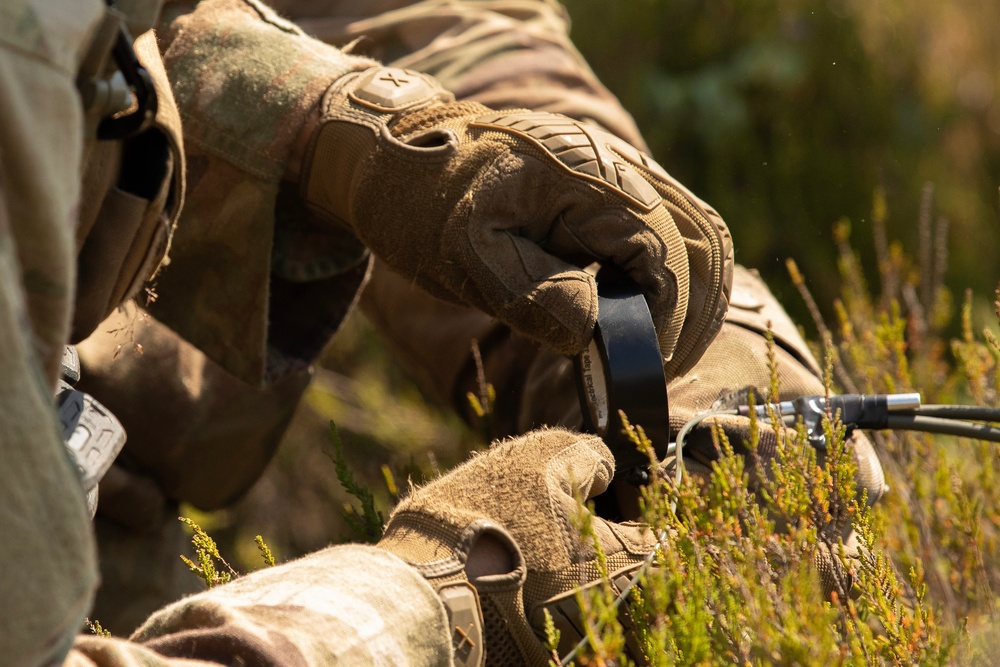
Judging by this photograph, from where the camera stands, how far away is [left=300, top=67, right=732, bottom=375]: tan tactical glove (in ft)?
5.56

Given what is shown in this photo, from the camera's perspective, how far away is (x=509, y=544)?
144 centimetres

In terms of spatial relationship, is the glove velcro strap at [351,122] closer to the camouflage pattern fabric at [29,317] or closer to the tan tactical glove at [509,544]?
the tan tactical glove at [509,544]

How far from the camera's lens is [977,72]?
542 cm

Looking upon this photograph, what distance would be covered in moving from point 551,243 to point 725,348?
0.56 meters

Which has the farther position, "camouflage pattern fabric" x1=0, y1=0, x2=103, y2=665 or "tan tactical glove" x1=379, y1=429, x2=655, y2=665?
"tan tactical glove" x1=379, y1=429, x2=655, y2=665

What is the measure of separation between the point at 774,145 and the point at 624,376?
11.9 feet

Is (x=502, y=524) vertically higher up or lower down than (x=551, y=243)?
lower down

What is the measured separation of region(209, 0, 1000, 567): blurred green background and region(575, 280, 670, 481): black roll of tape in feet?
9.36

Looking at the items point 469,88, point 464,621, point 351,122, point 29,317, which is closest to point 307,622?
point 464,621

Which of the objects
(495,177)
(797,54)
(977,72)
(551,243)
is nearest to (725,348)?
(551,243)

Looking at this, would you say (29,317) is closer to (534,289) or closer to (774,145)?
(534,289)

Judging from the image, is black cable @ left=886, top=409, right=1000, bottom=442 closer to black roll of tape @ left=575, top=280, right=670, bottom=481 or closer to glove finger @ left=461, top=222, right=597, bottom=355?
black roll of tape @ left=575, top=280, right=670, bottom=481

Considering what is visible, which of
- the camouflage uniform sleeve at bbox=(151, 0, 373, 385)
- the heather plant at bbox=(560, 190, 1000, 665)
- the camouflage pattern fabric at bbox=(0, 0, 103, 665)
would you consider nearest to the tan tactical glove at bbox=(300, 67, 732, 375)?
the camouflage uniform sleeve at bbox=(151, 0, 373, 385)

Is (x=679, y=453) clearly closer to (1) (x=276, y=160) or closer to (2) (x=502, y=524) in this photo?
(2) (x=502, y=524)
